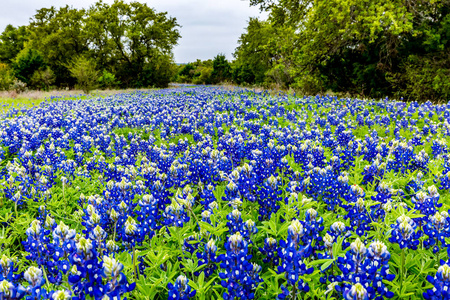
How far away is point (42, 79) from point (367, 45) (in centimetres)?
3486

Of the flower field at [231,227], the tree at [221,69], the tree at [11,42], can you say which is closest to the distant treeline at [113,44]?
the tree at [221,69]

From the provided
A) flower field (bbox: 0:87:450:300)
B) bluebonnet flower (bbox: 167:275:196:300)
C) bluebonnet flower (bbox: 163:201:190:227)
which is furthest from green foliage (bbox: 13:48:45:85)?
A: bluebonnet flower (bbox: 167:275:196:300)

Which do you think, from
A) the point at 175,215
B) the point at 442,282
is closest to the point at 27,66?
the point at 175,215

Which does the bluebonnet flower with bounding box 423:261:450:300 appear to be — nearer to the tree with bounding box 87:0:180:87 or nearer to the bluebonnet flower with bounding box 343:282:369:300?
the bluebonnet flower with bounding box 343:282:369:300

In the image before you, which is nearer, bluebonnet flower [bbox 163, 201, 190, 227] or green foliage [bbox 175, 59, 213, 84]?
bluebonnet flower [bbox 163, 201, 190, 227]

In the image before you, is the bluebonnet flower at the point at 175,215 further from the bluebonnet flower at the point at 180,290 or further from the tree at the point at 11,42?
the tree at the point at 11,42

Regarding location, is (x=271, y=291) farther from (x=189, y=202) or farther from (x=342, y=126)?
(x=342, y=126)

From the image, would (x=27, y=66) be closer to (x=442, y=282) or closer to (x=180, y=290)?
(x=180, y=290)

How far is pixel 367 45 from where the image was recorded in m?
17.2

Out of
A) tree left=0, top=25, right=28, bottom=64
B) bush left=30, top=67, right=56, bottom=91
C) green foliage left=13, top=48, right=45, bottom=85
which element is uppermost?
tree left=0, top=25, right=28, bottom=64

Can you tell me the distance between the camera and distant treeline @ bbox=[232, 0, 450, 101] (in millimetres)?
14164

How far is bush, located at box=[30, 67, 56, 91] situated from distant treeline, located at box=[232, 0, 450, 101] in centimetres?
2617

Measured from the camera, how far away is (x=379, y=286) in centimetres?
177

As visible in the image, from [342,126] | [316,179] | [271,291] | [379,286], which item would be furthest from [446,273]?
[342,126]
